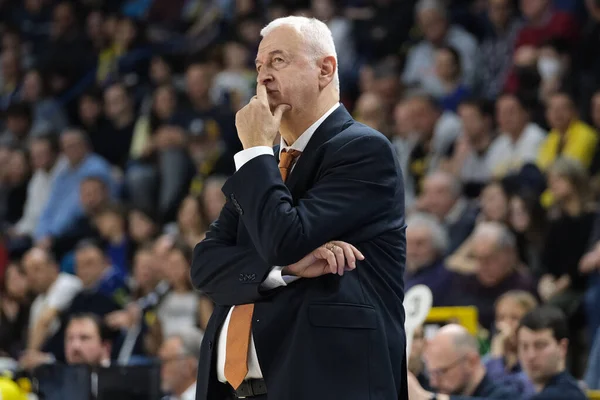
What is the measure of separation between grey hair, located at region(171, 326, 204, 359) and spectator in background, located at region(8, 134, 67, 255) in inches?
204

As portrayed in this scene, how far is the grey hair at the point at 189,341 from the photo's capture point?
21.7 feet

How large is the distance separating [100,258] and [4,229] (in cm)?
297

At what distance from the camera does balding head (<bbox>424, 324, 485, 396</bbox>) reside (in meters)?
5.30

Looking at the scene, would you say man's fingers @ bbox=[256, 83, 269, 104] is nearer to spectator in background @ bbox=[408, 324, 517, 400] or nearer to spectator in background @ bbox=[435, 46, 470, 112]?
spectator in background @ bbox=[408, 324, 517, 400]

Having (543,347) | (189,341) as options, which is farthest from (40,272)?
(543,347)

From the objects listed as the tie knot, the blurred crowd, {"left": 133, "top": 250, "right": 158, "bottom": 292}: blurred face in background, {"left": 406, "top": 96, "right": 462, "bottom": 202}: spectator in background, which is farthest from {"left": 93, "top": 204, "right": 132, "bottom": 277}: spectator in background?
the tie knot

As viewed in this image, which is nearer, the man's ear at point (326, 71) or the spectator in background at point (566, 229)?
the man's ear at point (326, 71)

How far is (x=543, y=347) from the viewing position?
530cm

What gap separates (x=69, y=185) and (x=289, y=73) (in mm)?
8547

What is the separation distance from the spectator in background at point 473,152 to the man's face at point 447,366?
138 inches

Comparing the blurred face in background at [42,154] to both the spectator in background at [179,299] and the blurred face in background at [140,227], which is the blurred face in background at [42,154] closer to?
the blurred face in background at [140,227]

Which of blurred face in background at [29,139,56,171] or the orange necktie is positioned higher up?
blurred face in background at [29,139,56,171]

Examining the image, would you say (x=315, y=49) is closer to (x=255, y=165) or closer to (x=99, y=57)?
(x=255, y=165)

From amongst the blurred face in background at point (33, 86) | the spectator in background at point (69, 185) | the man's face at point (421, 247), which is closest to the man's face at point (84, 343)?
the man's face at point (421, 247)
